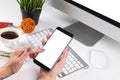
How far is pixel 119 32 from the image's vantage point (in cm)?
69

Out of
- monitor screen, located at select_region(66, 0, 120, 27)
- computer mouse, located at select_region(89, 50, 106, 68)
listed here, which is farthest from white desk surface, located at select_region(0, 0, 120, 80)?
monitor screen, located at select_region(66, 0, 120, 27)

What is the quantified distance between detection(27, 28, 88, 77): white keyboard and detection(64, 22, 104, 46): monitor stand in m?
0.09

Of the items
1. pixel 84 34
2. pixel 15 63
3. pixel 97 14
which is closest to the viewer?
pixel 15 63

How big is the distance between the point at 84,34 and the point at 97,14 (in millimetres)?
146

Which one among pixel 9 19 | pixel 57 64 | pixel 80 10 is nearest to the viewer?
pixel 57 64

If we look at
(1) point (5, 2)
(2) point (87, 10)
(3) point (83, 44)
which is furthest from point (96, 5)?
(1) point (5, 2)

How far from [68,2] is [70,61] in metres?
0.20

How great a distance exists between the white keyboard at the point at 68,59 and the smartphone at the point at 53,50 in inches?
2.2

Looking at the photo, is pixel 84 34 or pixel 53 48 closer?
pixel 53 48

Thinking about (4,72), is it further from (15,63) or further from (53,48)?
(53,48)

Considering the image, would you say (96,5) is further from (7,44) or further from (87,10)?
(7,44)

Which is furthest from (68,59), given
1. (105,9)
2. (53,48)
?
(105,9)

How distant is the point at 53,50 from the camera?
2.10 ft

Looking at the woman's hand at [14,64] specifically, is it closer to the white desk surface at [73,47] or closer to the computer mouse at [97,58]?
the white desk surface at [73,47]
